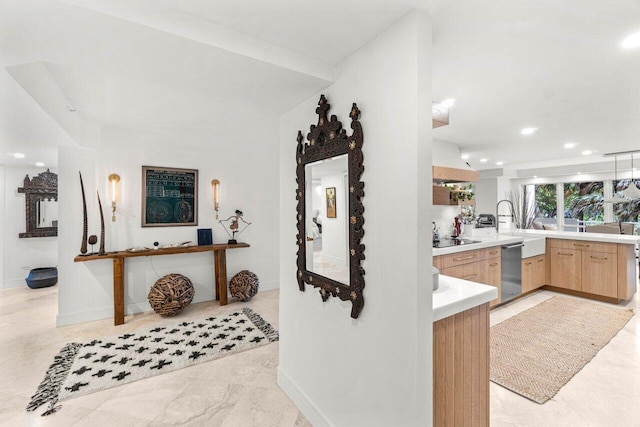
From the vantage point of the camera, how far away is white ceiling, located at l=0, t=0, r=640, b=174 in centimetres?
121

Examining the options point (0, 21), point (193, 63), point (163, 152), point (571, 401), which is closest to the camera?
point (0, 21)

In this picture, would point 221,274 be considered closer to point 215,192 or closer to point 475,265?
point 215,192

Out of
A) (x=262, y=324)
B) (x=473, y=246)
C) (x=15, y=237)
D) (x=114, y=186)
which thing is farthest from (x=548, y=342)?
(x=15, y=237)

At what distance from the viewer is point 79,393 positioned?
2182 millimetres

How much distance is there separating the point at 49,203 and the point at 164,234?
3.06 metres

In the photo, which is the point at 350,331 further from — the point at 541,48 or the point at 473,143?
the point at 473,143

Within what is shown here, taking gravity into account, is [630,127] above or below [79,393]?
above

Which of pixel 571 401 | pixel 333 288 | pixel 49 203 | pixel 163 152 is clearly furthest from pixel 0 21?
pixel 49 203

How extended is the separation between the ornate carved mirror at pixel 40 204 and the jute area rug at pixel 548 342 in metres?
7.04

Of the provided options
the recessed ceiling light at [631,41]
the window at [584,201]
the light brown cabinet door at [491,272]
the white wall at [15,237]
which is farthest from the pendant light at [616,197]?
the white wall at [15,237]

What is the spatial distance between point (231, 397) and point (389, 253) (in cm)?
170

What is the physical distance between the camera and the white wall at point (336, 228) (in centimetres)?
168

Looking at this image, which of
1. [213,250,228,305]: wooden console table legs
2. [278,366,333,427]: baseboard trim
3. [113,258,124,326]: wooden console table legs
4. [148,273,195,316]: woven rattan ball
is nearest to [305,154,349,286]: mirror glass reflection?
[278,366,333,427]: baseboard trim

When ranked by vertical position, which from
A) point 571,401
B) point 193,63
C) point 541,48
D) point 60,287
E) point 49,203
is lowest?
point 571,401
